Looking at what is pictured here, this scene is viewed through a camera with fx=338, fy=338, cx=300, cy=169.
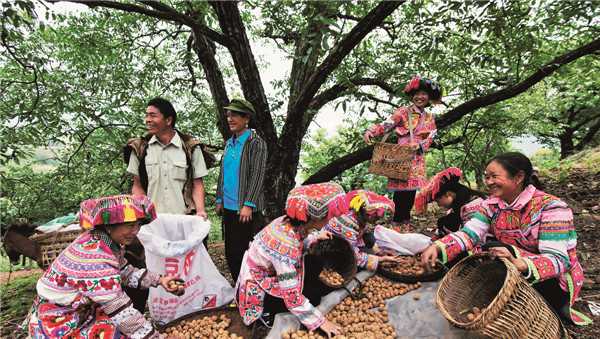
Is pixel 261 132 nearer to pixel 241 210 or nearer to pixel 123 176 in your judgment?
pixel 241 210

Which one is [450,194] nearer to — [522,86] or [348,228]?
[348,228]

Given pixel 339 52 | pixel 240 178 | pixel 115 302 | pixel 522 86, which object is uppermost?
pixel 339 52

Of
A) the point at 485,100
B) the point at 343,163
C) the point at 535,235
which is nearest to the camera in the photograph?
the point at 535,235

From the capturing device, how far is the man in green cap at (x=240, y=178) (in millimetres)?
2580

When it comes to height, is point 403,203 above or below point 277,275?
above

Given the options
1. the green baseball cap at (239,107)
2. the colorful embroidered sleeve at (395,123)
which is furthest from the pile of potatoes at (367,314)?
the green baseball cap at (239,107)

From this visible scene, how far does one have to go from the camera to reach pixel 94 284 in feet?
5.03

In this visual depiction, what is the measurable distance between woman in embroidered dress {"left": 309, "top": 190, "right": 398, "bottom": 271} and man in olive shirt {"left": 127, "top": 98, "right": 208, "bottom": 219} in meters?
1.00

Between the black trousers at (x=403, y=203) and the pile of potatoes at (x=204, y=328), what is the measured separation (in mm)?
1824

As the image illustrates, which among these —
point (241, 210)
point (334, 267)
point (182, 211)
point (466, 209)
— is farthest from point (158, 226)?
point (466, 209)

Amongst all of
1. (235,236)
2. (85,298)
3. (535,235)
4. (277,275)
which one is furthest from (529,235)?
(85,298)

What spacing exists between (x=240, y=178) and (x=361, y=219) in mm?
980

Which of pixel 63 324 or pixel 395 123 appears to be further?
pixel 395 123

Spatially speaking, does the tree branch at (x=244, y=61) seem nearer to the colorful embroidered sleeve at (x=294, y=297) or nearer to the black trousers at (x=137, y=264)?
the black trousers at (x=137, y=264)
